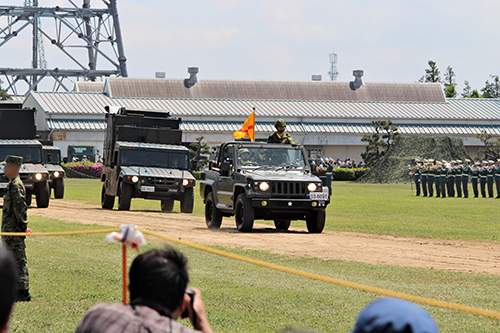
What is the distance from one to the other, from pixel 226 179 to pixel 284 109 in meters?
68.2

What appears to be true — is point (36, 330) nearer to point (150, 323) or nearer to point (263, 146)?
point (150, 323)

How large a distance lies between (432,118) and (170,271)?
86172 millimetres

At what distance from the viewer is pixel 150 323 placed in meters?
3.26

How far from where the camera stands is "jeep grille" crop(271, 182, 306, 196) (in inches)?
676

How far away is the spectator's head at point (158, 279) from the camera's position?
133 inches

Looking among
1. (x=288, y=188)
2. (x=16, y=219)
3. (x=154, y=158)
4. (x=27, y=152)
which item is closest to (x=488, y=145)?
(x=154, y=158)

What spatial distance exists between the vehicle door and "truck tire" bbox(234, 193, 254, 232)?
1.38ft

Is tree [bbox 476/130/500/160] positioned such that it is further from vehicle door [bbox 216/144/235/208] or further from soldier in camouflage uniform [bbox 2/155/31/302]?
soldier in camouflage uniform [bbox 2/155/31/302]

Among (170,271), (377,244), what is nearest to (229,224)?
(377,244)

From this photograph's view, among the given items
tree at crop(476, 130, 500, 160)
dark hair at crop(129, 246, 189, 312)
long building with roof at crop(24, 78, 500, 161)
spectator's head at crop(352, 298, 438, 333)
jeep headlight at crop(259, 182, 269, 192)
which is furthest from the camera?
long building with roof at crop(24, 78, 500, 161)

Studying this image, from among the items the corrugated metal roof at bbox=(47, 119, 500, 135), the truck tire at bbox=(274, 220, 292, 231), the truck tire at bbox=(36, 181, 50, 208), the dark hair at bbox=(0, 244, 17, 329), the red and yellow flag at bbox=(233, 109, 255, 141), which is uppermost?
the corrugated metal roof at bbox=(47, 119, 500, 135)

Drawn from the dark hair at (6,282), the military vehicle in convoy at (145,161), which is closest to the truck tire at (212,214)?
the military vehicle in convoy at (145,161)

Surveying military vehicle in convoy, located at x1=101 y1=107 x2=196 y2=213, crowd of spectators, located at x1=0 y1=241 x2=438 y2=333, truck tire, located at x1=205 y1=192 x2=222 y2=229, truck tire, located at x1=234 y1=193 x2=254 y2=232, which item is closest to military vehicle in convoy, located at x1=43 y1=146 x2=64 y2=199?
military vehicle in convoy, located at x1=101 y1=107 x2=196 y2=213

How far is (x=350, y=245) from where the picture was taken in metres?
15.4
